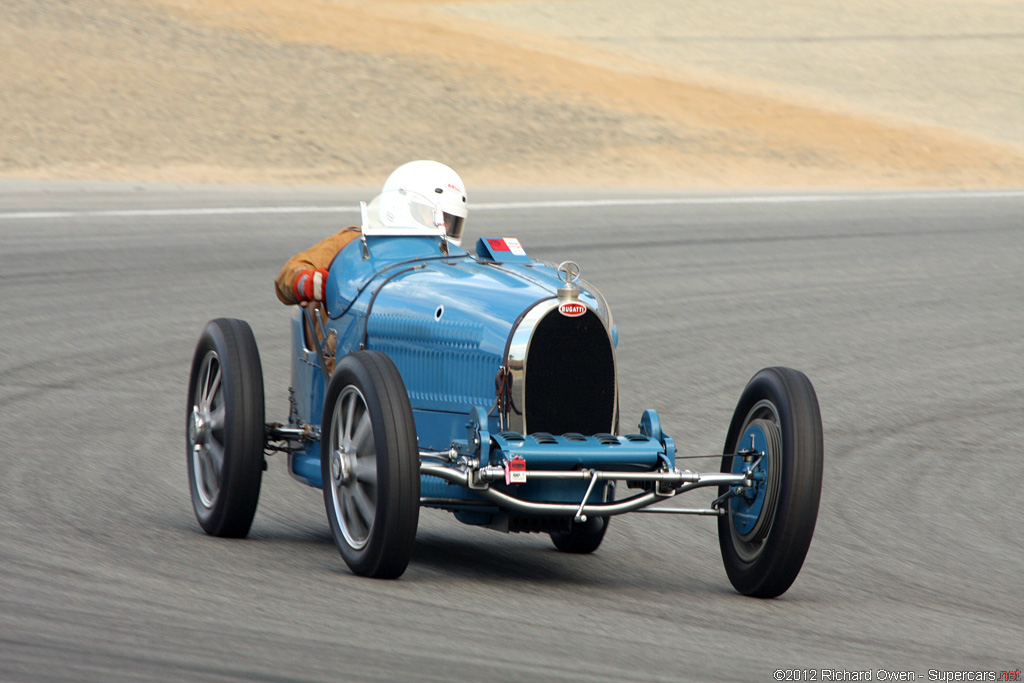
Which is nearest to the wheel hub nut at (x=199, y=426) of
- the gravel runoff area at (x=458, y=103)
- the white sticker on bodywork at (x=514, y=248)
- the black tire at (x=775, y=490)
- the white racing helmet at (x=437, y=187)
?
the white racing helmet at (x=437, y=187)

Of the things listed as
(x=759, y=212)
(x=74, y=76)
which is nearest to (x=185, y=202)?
(x=759, y=212)

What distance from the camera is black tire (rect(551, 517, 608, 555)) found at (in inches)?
265

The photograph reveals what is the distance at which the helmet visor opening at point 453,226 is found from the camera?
23.6 ft

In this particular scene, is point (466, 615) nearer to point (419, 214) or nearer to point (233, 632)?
point (233, 632)

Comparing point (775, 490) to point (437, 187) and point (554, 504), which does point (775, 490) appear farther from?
point (437, 187)

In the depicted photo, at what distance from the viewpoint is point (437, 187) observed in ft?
23.5

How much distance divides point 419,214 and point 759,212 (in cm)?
1871

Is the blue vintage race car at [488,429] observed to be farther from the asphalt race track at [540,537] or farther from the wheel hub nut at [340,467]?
the asphalt race track at [540,537]

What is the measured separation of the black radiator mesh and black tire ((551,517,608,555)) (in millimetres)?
790

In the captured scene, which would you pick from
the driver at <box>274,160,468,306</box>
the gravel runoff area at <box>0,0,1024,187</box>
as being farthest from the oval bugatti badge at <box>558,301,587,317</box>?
the gravel runoff area at <box>0,0,1024,187</box>

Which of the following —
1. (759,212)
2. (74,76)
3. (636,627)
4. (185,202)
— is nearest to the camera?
(636,627)

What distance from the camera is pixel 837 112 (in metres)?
46.2

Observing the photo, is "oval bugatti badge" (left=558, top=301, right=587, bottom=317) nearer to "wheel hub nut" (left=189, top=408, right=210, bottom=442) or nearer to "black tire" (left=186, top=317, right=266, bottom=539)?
"black tire" (left=186, top=317, right=266, bottom=539)

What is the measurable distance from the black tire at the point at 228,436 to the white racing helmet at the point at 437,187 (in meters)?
1.04
